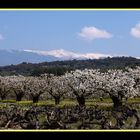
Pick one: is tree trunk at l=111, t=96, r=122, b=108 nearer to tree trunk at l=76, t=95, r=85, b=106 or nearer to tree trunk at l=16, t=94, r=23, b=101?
tree trunk at l=76, t=95, r=85, b=106

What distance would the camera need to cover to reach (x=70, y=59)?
1217 centimetres

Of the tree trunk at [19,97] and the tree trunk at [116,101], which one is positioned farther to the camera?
the tree trunk at [19,97]

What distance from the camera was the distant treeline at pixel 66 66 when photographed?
12.2 meters

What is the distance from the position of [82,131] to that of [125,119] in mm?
946

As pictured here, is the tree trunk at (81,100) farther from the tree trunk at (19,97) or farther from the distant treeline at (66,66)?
the tree trunk at (19,97)

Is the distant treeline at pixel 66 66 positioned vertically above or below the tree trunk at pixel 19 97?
above

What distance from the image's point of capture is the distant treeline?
12.2 m

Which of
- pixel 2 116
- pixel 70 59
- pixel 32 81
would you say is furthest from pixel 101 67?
pixel 2 116

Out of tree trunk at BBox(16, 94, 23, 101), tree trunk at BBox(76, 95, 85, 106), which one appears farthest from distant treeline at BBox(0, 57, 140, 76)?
tree trunk at BBox(76, 95, 85, 106)

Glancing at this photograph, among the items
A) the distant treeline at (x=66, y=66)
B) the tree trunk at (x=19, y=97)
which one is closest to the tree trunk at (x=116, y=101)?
the distant treeline at (x=66, y=66)
